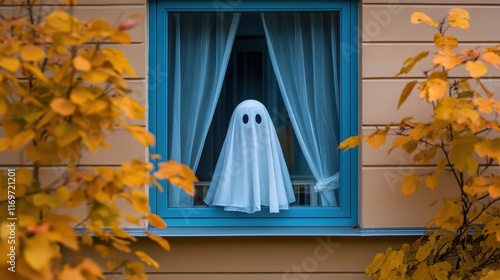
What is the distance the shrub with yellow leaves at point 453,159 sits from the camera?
311cm

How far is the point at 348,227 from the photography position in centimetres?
400

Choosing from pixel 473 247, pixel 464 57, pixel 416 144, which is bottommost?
pixel 473 247

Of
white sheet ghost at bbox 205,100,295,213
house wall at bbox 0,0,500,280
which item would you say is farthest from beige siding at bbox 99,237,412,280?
white sheet ghost at bbox 205,100,295,213

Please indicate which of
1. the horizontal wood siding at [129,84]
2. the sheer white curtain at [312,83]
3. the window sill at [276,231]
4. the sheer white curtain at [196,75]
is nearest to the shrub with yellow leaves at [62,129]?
the horizontal wood siding at [129,84]

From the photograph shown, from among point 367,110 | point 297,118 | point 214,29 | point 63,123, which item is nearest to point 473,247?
point 367,110

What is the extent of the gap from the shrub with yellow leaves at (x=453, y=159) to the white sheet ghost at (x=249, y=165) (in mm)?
627

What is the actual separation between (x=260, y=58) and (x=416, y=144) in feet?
3.73

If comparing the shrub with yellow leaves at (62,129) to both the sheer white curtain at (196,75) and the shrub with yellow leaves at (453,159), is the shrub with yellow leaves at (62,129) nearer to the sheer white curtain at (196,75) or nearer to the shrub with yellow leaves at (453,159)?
the shrub with yellow leaves at (453,159)

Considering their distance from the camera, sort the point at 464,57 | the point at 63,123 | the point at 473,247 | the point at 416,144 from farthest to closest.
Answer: the point at 473,247
the point at 416,144
the point at 464,57
the point at 63,123

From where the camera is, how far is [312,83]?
4121 millimetres

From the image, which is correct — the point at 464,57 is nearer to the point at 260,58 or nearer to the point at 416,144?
the point at 416,144

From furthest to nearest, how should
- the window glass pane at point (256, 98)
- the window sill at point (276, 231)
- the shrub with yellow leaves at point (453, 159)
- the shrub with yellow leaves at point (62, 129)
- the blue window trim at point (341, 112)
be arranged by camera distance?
the window glass pane at point (256, 98) < the blue window trim at point (341, 112) < the window sill at point (276, 231) < the shrub with yellow leaves at point (453, 159) < the shrub with yellow leaves at point (62, 129)

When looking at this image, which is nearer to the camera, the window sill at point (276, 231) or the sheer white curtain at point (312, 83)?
the window sill at point (276, 231)

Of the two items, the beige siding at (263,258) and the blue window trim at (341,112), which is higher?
the blue window trim at (341,112)
